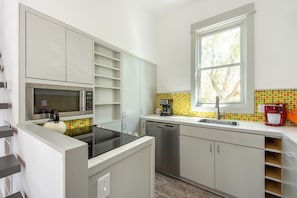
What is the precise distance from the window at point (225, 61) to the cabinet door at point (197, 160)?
2.60ft

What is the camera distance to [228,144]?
1778 mm

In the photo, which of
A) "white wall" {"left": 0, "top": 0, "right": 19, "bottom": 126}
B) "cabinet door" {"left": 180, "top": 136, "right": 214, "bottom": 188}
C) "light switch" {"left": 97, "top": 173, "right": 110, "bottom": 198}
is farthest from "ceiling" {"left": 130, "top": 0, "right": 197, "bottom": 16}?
"light switch" {"left": 97, "top": 173, "right": 110, "bottom": 198}

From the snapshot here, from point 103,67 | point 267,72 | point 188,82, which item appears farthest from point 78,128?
point 267,72

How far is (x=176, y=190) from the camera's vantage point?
6.51 ft

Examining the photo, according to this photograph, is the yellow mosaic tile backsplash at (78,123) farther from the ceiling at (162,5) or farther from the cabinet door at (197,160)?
the ceiling at (162,5)

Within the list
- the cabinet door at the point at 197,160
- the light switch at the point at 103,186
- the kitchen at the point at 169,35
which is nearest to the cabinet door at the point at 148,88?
the kitchen at the point at 169,35

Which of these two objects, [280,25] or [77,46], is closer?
[77,46]

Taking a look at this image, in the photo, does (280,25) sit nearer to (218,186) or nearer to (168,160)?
(218,186)

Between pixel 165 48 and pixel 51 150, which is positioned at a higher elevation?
pixel 165 48

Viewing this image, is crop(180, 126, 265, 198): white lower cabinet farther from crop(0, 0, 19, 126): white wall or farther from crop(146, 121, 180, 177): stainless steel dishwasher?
crop(0, 0, 19, 126): white wall

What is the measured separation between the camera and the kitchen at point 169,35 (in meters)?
1.40

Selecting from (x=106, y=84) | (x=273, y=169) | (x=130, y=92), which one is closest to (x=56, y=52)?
(x=106, y=84)

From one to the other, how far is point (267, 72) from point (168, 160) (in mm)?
2021

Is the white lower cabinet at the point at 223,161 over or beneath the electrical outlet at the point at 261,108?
beneath
